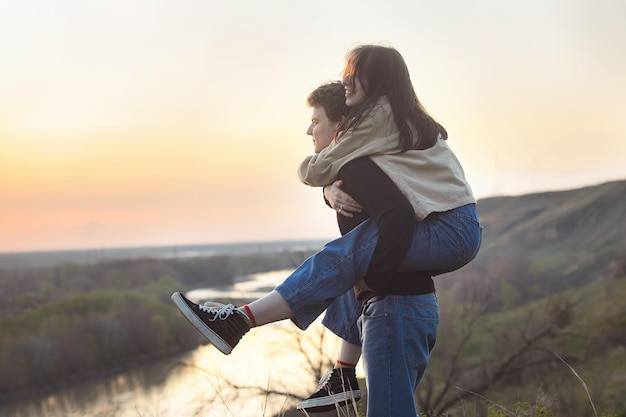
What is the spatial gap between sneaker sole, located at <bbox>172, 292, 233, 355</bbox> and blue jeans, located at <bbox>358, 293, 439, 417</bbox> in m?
0.44

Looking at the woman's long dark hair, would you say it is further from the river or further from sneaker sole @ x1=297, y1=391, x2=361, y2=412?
the river

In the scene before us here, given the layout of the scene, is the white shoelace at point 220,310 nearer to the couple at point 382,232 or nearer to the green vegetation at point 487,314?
the couple at point 382,232

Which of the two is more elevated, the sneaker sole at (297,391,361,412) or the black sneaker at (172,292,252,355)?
the black sneaker at (172,292,252,355)

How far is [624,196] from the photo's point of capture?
3656 centimetres

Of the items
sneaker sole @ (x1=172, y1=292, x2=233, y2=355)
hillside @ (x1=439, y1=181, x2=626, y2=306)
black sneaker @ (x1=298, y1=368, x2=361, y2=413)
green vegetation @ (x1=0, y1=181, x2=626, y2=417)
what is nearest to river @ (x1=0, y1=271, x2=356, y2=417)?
green vegetation @ (x1=0, y1=181, x2=626, y2=417)

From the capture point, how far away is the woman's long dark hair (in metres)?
2.11

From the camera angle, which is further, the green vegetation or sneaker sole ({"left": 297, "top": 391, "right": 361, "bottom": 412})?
the green vegetation

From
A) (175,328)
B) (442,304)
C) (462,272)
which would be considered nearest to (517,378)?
(442,304)

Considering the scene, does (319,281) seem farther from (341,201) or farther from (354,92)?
(354,92)

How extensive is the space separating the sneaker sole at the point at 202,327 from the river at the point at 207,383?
6.68m

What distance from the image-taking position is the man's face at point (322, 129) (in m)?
2.28

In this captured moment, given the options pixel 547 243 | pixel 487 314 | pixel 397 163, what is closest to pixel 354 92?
pixel 397 163

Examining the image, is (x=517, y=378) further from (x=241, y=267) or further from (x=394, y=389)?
(x=241, y=267)

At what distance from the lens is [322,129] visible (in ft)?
7.49
